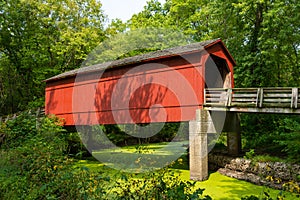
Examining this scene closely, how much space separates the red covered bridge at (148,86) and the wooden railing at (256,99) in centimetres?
88

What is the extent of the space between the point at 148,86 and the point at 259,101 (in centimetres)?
537

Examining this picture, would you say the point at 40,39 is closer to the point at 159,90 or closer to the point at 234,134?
the point at 159,90

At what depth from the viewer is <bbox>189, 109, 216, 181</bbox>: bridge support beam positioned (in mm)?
10984

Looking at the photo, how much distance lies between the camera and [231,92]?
11.5 m

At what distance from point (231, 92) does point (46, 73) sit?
20.4 m

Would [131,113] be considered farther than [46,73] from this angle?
No

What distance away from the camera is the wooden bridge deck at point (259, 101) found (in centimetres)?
984

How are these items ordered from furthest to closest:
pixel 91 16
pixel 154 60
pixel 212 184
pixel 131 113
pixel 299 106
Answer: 1. pixel 91 16
2. pixel 131 113
3. pixel 154 60
4. pixel 212 184
5. pixel 299 106

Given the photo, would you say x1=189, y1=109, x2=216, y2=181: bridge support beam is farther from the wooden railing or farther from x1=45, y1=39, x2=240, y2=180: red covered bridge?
the wooden railing

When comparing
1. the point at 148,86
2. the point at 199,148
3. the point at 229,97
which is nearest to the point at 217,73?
the point at 229,97

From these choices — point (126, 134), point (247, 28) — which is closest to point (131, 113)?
point (247, 28)

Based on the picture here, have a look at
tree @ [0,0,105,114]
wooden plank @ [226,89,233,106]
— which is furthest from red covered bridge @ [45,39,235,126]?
tree @ [0,0,105,114]

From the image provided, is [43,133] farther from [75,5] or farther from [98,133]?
[75,5]

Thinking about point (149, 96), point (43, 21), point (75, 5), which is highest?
point (75, 5)
